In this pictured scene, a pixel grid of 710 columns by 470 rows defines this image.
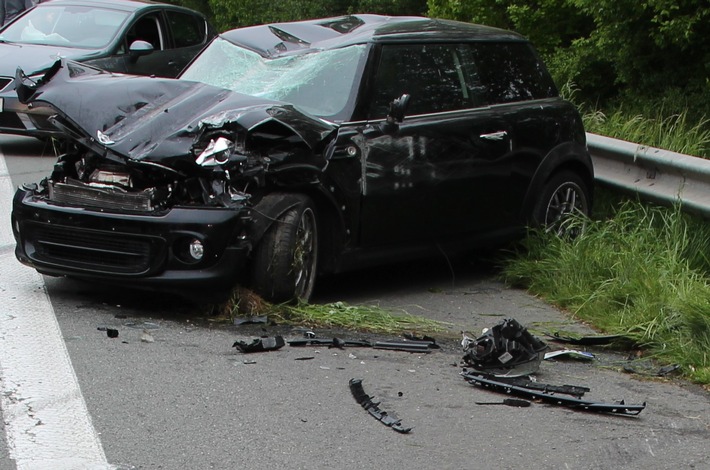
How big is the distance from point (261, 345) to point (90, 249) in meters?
1.25

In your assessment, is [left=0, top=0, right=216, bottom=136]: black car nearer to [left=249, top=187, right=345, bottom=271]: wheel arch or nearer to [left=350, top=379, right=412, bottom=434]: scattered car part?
[left=249, top=187, right=345, bottom=271]: wheel arch

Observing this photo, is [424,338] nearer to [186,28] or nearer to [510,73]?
[510,73]

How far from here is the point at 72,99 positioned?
7137mm

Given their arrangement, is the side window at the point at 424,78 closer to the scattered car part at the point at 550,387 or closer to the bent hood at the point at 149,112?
the bent hood at the point at 149,112

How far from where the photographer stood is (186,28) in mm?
16266

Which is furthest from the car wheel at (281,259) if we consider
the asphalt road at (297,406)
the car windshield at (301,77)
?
the car windshield at (301,77)

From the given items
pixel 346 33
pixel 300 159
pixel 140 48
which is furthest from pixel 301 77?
pixel 140 48

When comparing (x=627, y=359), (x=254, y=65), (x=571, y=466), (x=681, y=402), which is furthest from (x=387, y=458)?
(x=254, y=65)

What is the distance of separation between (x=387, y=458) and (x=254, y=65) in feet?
12.9

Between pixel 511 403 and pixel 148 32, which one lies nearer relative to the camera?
pixel 511 403

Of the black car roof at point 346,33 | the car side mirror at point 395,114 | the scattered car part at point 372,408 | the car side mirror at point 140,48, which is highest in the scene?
the black car roof at point 346,33

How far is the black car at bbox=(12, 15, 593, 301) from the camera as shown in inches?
269

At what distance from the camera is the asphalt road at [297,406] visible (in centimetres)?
492

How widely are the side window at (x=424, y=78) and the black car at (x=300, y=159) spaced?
0.04ft
